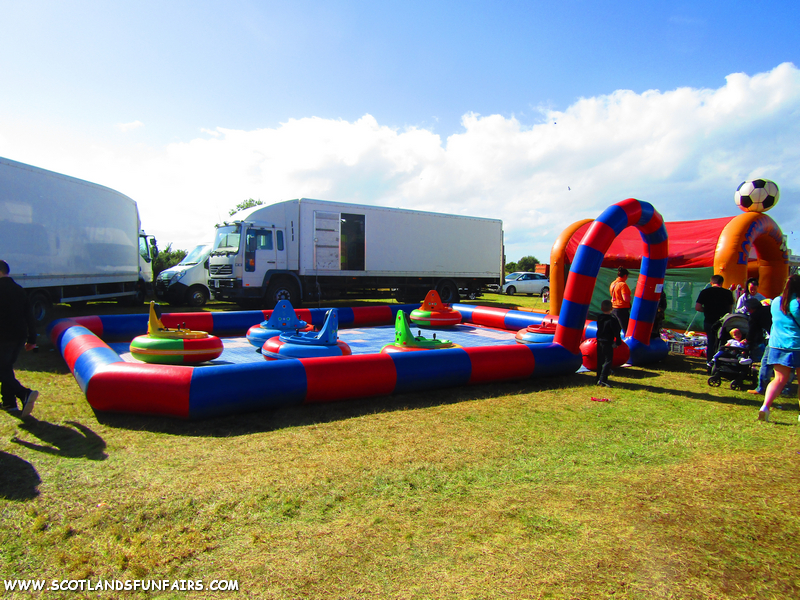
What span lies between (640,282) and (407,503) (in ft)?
24.7

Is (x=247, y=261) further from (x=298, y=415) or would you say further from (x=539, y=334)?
(x=298, y=415)

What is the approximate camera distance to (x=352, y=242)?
1675 centimetres

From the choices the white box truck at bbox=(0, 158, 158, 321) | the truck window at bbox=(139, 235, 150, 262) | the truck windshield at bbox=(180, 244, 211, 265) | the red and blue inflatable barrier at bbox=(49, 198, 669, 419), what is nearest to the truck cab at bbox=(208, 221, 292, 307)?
the truck windshield at bbox=(180, 244, 211, 265)

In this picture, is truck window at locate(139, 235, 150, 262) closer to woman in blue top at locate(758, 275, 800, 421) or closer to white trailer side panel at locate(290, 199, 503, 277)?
white trailer side panel at locate(290, 199, 503, 277)

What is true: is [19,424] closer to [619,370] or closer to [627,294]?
[619,370]

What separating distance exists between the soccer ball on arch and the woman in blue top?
644 cm

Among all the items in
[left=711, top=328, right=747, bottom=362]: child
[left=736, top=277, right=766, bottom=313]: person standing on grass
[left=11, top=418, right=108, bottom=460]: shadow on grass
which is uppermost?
[left=736, top=277, right=766, bottom=313]: person standing on grass

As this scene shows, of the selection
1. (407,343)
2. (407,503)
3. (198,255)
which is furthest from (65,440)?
(198,255)

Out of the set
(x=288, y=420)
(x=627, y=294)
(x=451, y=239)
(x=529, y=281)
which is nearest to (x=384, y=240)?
(x=451, y=239)

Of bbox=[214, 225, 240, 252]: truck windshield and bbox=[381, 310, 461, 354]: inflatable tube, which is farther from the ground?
bbox=[214, 225, 240, 252]: truck windshield

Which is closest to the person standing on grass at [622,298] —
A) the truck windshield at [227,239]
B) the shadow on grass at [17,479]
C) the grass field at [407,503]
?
the grass field at [407,503]

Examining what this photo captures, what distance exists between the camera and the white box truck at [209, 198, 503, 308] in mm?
15250

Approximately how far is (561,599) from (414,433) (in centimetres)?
243

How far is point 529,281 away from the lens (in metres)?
29.4
